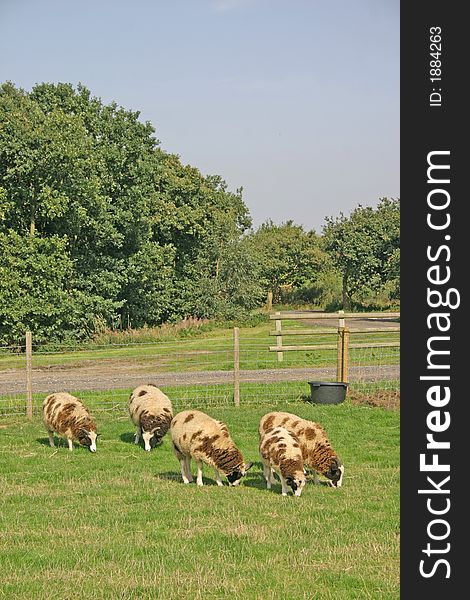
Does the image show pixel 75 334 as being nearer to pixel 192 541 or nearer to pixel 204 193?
pixel 204 193

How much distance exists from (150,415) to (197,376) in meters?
9.10

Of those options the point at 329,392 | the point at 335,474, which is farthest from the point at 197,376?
the point at 335,474

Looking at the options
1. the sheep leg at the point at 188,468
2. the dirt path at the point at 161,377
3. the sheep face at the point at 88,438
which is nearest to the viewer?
the sheep leg at the point at 188,468

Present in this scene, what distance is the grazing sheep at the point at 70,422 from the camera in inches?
563

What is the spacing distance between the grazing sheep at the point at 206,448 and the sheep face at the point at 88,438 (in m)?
2.75

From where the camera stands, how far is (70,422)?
1443cm

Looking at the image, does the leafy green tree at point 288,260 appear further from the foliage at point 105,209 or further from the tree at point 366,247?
the foliage at point 105,209

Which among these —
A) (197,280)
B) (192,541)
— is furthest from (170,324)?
(192,541)

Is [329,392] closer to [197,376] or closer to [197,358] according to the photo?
[197,376]

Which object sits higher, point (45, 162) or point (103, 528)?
point (45, 162)

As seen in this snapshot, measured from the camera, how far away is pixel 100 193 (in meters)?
39.5

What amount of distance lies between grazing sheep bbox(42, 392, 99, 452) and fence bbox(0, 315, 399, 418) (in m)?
3.15

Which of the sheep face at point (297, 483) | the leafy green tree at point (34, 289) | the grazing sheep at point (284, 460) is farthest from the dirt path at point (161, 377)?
the sheep face at point (297, 483)

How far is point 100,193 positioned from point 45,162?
15.4 ft
